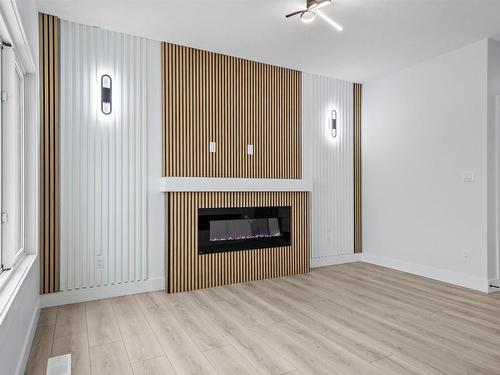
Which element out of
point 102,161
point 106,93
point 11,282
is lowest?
point 11,282

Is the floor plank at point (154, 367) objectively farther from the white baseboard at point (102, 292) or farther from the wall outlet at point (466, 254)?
the wall outlet at point (466, 254)

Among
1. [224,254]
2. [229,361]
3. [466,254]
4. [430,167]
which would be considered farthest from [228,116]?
[466,254]

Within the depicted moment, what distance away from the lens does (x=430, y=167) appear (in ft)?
14.6

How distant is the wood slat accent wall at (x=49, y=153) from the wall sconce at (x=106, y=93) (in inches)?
16.2

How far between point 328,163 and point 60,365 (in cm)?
408

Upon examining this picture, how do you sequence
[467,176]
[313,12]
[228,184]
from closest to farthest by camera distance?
[313,12] < [467,176] < [228,184]

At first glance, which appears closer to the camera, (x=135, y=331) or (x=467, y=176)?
(x=135, y=331)

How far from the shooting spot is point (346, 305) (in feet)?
11.1

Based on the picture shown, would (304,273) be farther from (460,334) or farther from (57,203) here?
(57,203)

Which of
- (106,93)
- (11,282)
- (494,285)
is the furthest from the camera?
(494,285)

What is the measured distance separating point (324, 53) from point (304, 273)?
2849 mm

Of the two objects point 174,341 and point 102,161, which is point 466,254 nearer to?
point 174,341

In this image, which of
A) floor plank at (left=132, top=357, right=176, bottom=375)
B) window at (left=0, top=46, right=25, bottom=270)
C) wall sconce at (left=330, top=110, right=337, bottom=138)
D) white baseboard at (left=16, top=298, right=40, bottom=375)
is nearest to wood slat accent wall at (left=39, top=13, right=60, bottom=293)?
white baseboard at (left=16, top=298, right=40, bottom=375)

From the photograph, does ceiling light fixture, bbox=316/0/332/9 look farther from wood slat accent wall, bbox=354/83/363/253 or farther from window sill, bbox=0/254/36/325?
window sill, bbox=0/254/36/325
